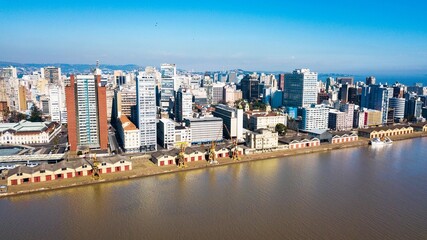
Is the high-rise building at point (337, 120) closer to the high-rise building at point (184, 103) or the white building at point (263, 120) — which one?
the white building at point (263, 120)

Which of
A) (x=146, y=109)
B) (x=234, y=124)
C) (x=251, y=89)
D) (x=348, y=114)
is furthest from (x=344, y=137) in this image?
(x=251, y=89)

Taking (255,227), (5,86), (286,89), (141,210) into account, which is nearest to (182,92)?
(286,89)

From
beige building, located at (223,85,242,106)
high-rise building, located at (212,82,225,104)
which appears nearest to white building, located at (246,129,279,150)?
beige building, located at (223,85,242,106)

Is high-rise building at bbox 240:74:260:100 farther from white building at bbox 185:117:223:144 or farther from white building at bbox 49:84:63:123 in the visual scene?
white building at bbox 185:117:223:144

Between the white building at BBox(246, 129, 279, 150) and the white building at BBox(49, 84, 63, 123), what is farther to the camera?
the white building at BBox(49, 84, 63, 123)

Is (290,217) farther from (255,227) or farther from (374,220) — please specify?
(374,220)

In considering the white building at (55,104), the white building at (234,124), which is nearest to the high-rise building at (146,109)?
the white building at (234,124)
